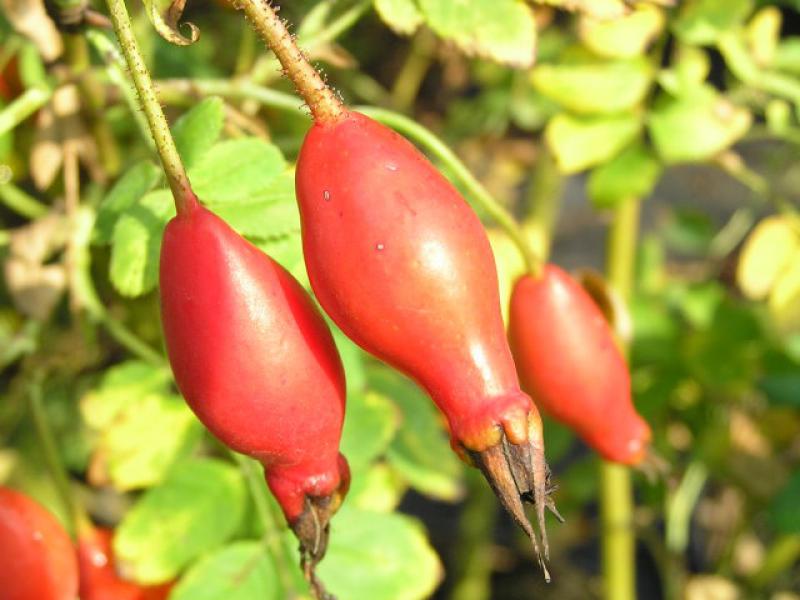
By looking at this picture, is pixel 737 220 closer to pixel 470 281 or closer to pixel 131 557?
pixel 131 557

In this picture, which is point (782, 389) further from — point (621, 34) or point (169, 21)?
point (169, 21)

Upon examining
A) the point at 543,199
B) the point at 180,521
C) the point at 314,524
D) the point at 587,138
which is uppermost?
the point at 314,524

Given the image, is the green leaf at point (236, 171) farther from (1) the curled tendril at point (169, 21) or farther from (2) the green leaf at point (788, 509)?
(2) the green leaf at point (788, 509)

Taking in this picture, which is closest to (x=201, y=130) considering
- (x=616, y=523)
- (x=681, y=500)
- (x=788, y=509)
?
(x=788, y=509)

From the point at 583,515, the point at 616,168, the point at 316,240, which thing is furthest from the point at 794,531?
the point at 583,515

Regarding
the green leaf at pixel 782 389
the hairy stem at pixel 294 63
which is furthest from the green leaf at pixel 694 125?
the hairy stem at pixel 294 63

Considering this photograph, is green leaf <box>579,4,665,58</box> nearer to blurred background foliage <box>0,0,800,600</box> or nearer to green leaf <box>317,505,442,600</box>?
blurred background foliage <box>0,0,800,600</box>

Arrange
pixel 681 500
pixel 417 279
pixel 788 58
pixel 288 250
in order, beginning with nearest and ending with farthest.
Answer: pixel 417 279
pixel 288 250
pixel 788 58
pixel 681 500
